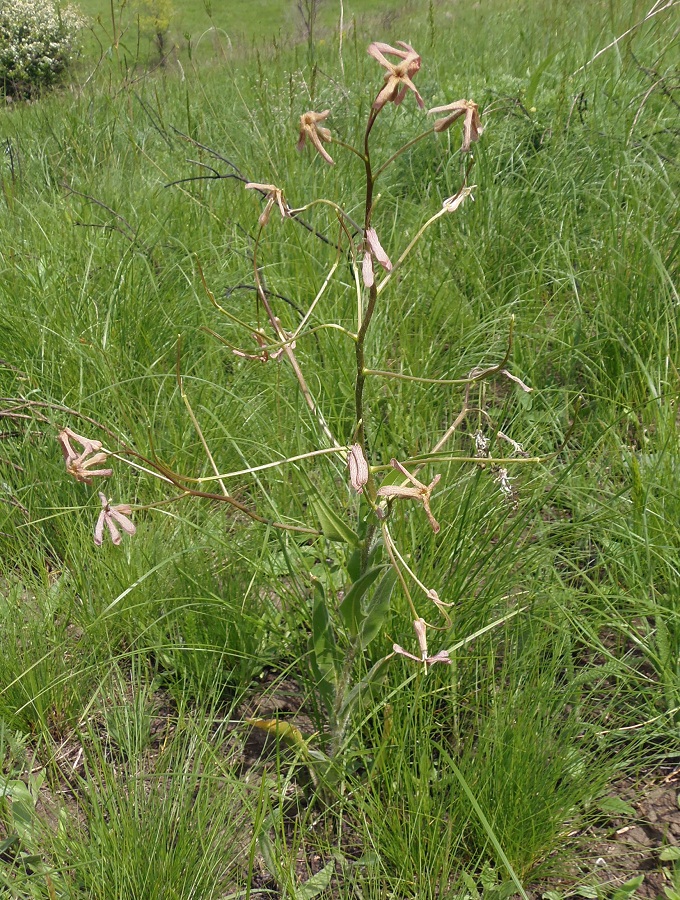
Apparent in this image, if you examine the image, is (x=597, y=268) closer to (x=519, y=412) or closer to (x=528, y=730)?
(x=519, y=412)

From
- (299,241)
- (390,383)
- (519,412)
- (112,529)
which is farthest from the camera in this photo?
(299,241)

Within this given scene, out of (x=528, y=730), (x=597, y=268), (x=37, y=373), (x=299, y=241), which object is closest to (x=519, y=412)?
(x=597, y=268)

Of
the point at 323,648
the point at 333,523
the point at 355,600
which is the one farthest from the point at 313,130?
the point at 323,648

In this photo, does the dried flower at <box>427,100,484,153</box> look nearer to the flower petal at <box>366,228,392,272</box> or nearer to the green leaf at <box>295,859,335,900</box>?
the flower petal at <box>366,228,392,272</box>

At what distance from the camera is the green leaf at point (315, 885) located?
0.97 m

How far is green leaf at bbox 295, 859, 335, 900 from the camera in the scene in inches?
38.2

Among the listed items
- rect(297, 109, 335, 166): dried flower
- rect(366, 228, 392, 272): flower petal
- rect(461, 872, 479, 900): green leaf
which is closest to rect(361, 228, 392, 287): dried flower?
rect(366, 228, 392, 272): flower petal

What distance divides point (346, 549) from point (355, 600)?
31 cm

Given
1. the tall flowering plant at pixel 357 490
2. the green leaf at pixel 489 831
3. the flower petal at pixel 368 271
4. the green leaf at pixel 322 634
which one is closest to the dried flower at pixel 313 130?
the tall flowering plant at pixel 357 490

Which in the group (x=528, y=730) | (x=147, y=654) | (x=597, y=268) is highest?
(x=597, y=268)

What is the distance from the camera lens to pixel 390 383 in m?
1.67

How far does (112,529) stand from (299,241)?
1.31 meters

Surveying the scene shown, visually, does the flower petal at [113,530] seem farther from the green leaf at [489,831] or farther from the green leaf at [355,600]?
the green leaf at [489,831]

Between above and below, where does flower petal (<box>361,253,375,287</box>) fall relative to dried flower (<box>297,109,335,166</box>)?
below
